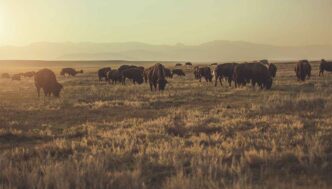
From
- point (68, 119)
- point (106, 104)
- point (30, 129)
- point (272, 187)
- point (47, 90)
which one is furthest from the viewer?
point (47, 90)

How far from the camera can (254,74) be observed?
32.6m

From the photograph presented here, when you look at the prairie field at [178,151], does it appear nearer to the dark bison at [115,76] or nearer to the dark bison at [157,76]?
the dark bison at [157,76]

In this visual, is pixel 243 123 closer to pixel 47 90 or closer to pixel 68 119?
pixel 68 119

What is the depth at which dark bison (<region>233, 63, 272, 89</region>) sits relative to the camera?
1241 inches

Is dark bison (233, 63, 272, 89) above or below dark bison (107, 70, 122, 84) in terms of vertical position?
above

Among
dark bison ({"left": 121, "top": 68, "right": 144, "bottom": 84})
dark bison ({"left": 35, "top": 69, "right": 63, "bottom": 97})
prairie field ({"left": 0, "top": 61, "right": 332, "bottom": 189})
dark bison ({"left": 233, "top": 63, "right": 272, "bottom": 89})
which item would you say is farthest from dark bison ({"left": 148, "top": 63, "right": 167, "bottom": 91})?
prairie field ({"left": 0, "top": 61, "right": 332, "bottom": 189})

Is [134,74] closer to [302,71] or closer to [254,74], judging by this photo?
[254,74]

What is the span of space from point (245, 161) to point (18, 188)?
4.30 meters

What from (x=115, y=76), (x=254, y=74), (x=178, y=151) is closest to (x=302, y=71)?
(x=254, y=74)

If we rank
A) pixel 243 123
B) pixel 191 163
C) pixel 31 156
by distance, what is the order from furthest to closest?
pixel 243 123
pixel 31 156
pixel 191 163

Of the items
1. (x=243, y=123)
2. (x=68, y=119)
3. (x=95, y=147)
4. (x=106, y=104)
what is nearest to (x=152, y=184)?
(x=95, y=147)

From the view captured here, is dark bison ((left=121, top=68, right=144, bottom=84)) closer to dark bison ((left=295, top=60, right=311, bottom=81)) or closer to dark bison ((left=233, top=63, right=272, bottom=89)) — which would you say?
dark bison ((left=233, top=63, right=272, bottom=89))

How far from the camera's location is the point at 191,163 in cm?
878

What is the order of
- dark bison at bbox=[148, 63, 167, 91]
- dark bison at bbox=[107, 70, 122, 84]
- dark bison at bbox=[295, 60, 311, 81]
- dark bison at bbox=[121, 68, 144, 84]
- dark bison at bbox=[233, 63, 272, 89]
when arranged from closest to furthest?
1. dark bison at bbox=[233, 63, 272, 89]
2. dark bison at bbox=[148, 63, 167, 91]
3. dark bison at bbox=[295, 60, 311, 81]
4. dark bison at bbox=[121, 68, 144, 84]
5. dark bison at bbox=[107, 70, 122, 84]
